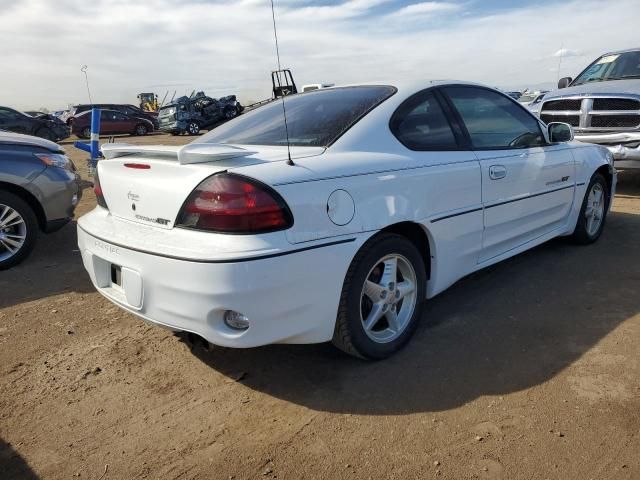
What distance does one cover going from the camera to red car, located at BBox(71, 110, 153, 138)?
25500 millimetres

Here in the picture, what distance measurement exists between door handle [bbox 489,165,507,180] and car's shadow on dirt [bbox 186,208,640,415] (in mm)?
877

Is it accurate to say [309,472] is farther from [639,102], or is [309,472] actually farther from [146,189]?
[639,102]

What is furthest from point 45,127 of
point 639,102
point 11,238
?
point 639,102

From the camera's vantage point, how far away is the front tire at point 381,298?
2.74m

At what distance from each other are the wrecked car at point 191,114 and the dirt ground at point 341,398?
2253 centimetres

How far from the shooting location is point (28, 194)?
16.5 ft

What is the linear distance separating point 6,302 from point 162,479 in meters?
2.66

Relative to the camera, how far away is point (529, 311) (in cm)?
361

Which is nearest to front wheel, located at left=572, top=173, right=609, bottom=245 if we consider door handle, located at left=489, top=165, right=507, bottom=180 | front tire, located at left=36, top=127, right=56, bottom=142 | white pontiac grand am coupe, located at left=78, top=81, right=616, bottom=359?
white pontiac grand am coupe, located at left=78, top=81, right=616, bottom=359

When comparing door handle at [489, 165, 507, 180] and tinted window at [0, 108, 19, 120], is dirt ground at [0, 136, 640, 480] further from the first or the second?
tinted window at [0, 108, 19, 120]

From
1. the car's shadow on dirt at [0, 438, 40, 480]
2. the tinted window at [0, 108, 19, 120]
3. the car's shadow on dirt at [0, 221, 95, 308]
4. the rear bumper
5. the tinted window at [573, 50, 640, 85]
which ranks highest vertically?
the tinted window at [573, 50, 640, 85]

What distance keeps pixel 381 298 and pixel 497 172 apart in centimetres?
129

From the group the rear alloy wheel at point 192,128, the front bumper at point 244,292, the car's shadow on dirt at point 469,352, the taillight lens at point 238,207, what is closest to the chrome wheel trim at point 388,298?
the car's shadow on dirt at point 469,352

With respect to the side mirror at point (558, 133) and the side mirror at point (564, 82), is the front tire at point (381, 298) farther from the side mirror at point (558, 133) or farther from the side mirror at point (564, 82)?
the side mirror at point (564, 82)
